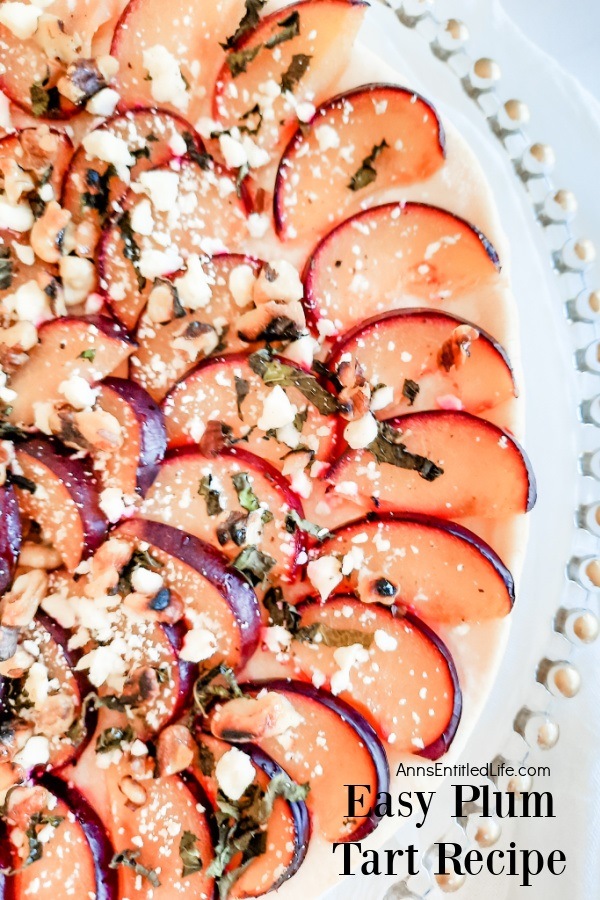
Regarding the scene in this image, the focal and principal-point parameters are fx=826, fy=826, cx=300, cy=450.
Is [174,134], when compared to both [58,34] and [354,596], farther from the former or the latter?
[354,596]

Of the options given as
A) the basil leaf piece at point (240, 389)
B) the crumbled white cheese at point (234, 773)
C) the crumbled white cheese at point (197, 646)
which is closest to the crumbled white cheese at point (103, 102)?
the basil leaf piece at point (240, 389)

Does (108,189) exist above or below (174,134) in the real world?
below

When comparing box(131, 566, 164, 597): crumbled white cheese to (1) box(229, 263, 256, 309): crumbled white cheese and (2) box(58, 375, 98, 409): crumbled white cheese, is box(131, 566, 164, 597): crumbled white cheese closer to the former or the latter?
(2) box(58, 375, 98, 409): crumbled white cheese

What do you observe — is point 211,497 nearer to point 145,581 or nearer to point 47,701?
point 145,581

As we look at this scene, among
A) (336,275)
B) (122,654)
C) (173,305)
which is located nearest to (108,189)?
(173,305)

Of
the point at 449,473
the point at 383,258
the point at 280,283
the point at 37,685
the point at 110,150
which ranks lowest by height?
the point at 37,685

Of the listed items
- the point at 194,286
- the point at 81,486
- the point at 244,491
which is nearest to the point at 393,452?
the point at 244,491
